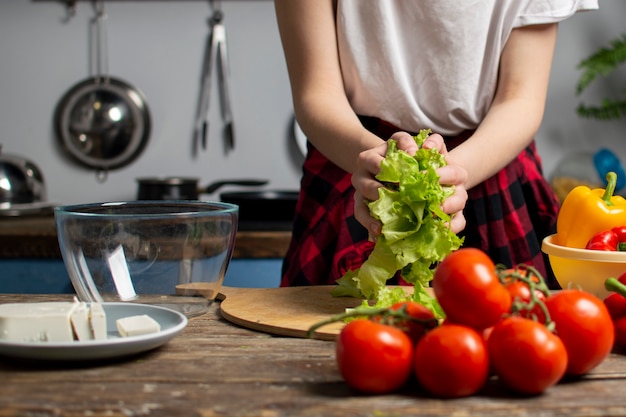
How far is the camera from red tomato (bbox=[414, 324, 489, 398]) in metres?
0.68

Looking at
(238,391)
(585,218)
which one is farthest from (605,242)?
(238,391)

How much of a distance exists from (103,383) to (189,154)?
2.23 m

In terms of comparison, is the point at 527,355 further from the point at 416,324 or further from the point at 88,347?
the point at 88,347

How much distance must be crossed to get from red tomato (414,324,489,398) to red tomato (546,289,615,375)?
0.10 metres

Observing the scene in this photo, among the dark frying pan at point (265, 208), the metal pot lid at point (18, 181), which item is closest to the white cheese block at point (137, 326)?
the dark frying pan at point (265, 208)

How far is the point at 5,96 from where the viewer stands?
287cm

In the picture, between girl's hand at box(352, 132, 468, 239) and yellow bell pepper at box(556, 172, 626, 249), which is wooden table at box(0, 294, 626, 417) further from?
yellow bell pepper at box(556, 172, 626, 249)

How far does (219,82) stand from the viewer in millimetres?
2893

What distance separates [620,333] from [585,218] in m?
0.37

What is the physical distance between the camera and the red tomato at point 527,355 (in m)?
0.68

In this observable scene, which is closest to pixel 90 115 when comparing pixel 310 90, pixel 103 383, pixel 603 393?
pixel 310 90

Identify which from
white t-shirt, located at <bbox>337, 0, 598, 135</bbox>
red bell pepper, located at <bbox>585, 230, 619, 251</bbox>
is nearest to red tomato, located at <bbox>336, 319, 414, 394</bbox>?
red bell pepper, located at <bbox>585, 230, 619, 251</bbox>

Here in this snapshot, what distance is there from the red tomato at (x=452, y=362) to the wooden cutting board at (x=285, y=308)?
0.25m

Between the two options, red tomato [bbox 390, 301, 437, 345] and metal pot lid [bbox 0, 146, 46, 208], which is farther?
metal pot lid [bbox 0, 146, 46, 208]
